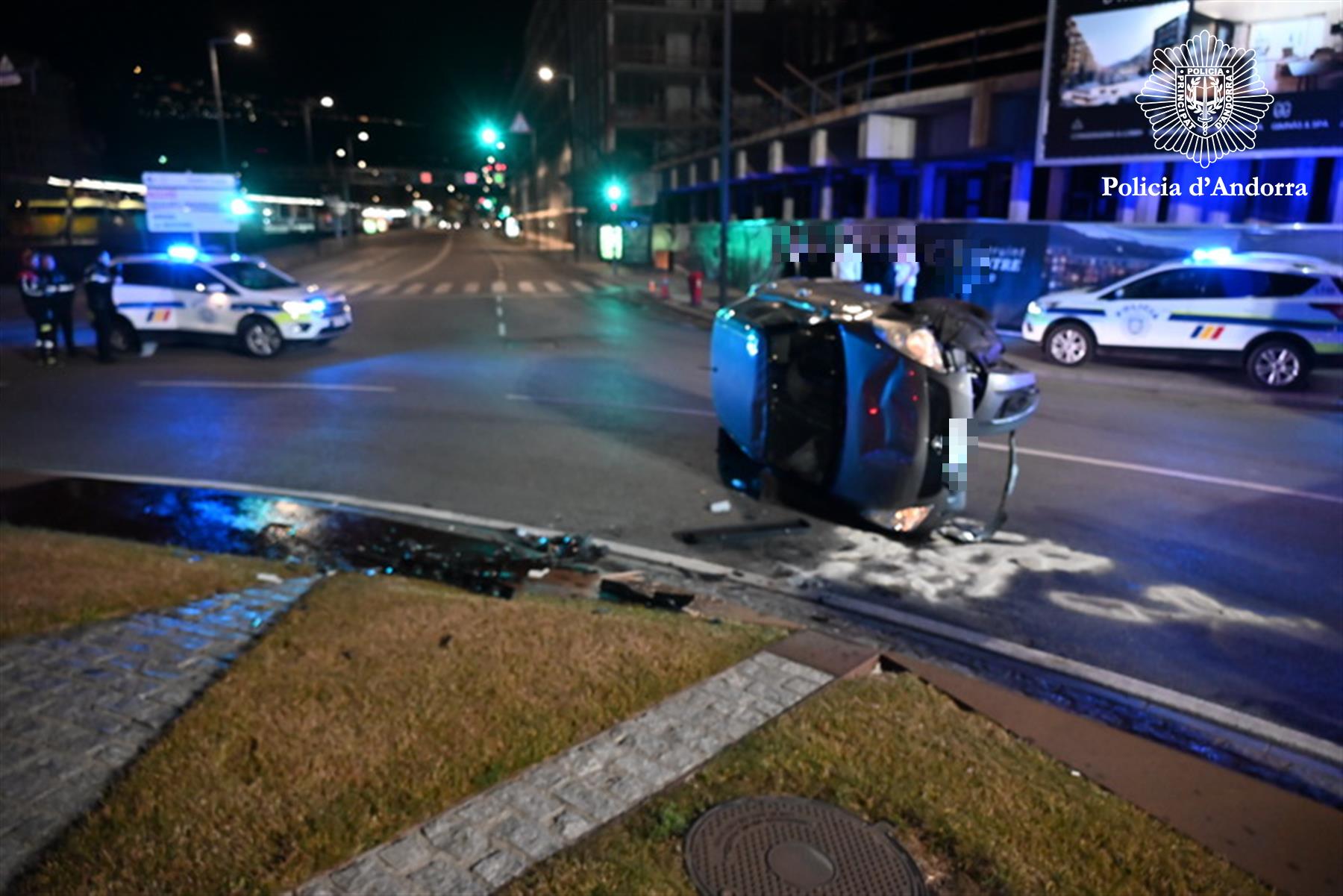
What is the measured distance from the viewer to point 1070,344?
631 inches

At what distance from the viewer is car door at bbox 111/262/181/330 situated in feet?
53.5

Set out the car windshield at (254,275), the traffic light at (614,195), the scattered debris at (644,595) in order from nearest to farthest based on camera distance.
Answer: the scattered debris at (644,595), the car windshield at (254,275), the traffic light at (614,195)

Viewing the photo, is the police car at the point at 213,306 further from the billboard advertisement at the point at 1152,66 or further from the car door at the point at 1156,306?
the billboard advertisement at the point at 1152,66

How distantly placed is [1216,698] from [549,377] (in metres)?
10.7

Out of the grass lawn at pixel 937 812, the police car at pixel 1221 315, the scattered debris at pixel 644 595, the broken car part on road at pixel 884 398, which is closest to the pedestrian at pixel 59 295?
the broken car part on road at pixel 884 398

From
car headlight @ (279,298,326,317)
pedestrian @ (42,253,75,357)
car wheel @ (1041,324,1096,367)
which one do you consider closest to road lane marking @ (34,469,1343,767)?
car headlight @ (279,298,326,317)

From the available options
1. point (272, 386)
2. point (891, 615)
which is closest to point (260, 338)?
point (272, 386)

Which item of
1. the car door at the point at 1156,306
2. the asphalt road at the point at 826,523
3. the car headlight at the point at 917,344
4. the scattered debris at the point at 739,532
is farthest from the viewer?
the car door at the point at 1156,306

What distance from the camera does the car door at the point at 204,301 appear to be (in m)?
16.1

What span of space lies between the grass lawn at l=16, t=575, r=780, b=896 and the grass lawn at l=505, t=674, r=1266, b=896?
0.63 m

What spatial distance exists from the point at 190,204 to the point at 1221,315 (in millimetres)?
25511

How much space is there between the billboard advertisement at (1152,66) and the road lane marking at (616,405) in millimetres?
11741

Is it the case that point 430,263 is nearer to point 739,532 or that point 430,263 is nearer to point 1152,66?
point 1152,66

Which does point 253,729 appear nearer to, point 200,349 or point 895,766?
point 895,766
